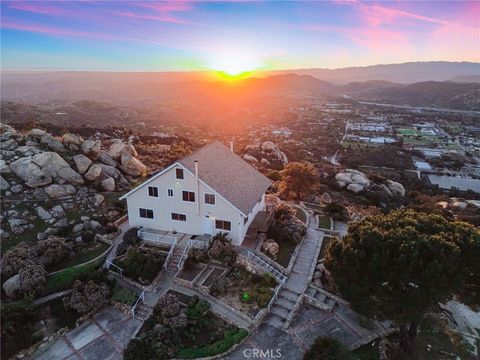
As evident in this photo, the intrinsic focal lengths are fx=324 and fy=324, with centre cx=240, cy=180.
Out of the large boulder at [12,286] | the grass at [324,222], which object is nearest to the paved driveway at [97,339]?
the large boulder at [12,286]

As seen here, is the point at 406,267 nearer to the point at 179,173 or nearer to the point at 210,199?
the point at 210,199

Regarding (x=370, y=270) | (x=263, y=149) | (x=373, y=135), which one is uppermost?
(x=370, y=270)

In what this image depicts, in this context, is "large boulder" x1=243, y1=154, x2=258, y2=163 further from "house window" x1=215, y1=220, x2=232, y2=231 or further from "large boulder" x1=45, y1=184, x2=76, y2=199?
"house window" x1=215, y1=220, x2=232, y2=231

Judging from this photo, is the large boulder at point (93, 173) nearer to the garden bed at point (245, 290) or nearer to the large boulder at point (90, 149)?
the large boulder at point (90, 149)

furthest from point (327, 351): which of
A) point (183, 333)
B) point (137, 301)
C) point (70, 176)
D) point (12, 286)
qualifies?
point (70, 176)

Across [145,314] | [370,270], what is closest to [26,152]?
[145,314]

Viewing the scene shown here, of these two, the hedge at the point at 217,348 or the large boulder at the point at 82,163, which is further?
the large boulder at the point at 82,163

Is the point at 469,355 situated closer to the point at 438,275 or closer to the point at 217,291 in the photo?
the point at 438,275
